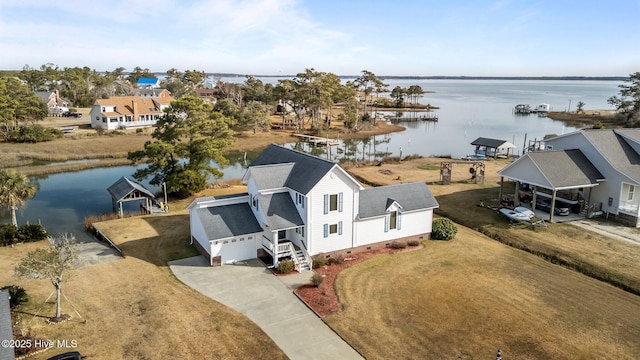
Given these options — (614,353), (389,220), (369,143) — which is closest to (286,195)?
(389,220)

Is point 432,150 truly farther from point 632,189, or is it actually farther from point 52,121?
point 52,121

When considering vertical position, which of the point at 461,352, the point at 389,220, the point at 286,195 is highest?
the point at 286,195

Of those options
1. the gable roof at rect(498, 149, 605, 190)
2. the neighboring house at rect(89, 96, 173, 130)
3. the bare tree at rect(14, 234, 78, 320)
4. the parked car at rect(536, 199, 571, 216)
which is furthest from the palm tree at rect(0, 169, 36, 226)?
the neighboring house at rect(89, 96, 173, 130)

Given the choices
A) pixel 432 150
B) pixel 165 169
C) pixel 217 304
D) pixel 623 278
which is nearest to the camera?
pixel 217 304

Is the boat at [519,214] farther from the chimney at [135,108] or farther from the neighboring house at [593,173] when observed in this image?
the chimney at [135,108]

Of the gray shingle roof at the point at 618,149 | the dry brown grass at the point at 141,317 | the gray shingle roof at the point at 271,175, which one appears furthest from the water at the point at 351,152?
the gray shingle roof at the point at 618,149

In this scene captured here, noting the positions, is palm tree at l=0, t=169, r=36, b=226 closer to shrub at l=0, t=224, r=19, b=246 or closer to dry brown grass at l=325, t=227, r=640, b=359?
shrub at l=0, t=224, r=19, b=246

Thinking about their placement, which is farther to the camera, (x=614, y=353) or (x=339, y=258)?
(x=339, y=258)
